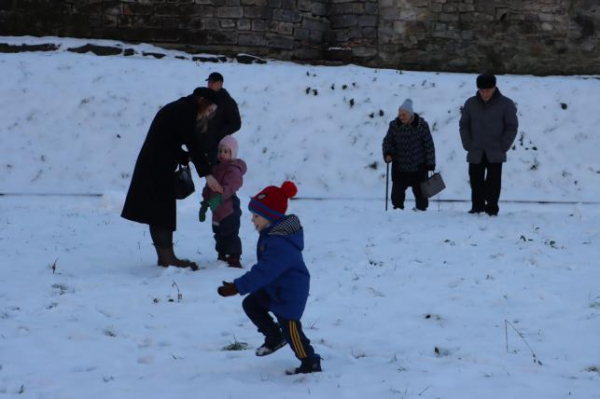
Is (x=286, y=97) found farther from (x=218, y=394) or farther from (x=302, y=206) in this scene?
(x=218, y=394)

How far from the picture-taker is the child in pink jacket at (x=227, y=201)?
7723mm

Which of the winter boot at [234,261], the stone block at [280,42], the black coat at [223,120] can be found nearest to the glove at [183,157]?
the winter boot at [234,261]

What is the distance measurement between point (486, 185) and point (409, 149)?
0.98m

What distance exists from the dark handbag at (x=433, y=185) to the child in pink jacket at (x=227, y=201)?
11.7 ft

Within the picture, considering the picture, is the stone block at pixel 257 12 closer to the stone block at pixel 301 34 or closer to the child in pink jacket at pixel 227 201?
the stone block at pixel 301 34

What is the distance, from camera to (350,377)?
16.0 ft

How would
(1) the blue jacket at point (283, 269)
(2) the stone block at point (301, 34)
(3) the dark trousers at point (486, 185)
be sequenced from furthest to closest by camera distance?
(2) the stone block at point (301, 34) < (3) the dark trousers at point (486, 185) < (1) the blue jacket at point (283, 269)

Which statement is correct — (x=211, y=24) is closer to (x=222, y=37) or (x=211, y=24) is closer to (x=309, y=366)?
(x=222, y=37)

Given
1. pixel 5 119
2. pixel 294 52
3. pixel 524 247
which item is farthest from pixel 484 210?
pixel 294 52

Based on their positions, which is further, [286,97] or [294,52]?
[294,52]

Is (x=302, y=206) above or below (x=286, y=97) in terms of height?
below

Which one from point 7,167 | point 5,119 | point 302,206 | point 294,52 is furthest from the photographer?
point 294,52

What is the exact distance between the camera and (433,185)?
1089cm

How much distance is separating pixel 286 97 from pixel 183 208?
18.0 ft
